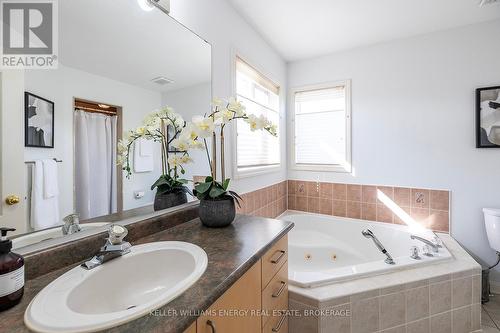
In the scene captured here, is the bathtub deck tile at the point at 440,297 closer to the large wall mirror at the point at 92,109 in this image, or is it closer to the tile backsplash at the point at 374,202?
the tile backsplash at the point at 374,202

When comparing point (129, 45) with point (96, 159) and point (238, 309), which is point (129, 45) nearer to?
point (96, 159)

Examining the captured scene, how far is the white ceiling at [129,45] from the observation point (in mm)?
900

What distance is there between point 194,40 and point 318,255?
7.52ft

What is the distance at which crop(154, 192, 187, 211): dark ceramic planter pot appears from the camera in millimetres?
1287

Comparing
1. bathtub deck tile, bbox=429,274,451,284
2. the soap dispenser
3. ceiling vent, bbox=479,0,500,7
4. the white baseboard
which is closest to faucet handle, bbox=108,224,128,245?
the soap dispenser

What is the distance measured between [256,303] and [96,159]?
0.88m

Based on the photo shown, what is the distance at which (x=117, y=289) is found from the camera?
804mm

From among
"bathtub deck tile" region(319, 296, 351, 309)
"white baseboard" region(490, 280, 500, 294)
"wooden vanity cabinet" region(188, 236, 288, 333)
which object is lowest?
"white baseboard" region(490, 280, 500, 294)

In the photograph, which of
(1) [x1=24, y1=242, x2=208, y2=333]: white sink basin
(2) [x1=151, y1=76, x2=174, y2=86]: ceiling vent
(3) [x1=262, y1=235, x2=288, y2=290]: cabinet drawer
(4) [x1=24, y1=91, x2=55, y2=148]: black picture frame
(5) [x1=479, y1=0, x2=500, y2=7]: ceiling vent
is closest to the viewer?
(1) [x1=24, y1=242, x2=208, y2=333]: white sink basin

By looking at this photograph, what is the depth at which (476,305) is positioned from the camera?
1.52 metres

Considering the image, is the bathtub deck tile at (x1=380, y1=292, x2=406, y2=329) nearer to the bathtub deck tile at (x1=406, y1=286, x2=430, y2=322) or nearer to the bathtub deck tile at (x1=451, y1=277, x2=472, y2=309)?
the bathtub deck tile at (x1=406, y1=286, x2=430, y2=322)

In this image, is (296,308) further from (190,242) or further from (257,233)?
(190,242)

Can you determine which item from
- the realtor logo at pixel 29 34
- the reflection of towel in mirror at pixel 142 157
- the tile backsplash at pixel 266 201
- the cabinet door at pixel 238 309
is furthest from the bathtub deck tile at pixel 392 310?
the realtor logo at pixel 29 34

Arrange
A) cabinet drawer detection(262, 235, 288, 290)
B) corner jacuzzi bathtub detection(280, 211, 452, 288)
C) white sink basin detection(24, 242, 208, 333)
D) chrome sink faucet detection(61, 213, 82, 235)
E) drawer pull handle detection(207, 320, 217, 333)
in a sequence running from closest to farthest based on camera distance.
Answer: white sink basin detection(24, 242, 208, 333) < drawer pull handle detection(207, 320, 217, 333) < chrome sink faucet detection(61, 213, 82, 235) < cabinet drawer detection(262, 235, 288, 290) < corner jacuzzi bathtub detection(280, 211, 452, 288)
